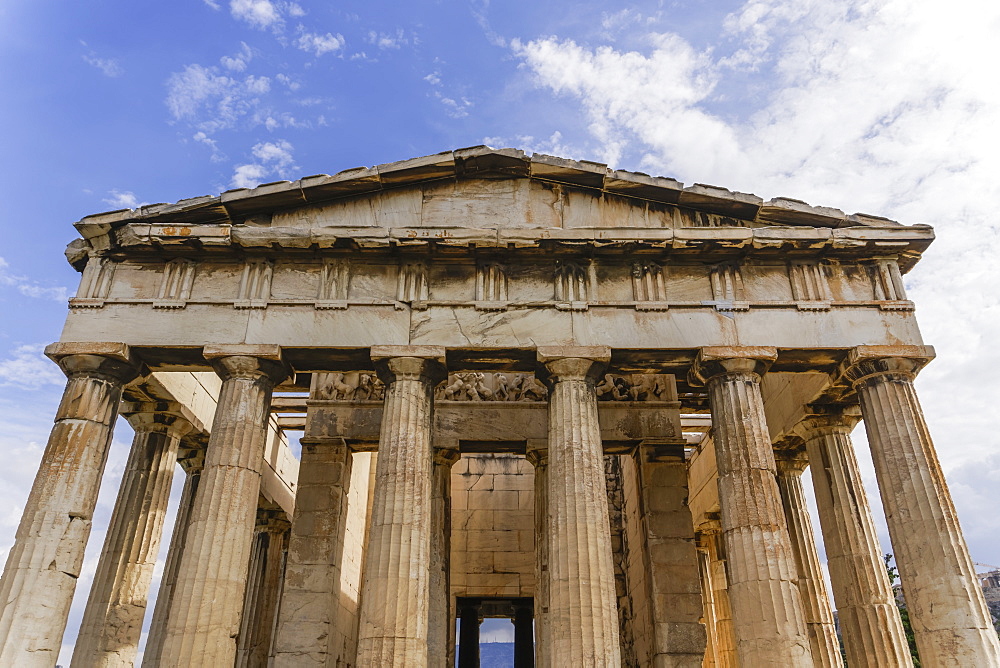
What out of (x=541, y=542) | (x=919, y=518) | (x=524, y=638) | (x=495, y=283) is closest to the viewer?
(x=919, y=518)

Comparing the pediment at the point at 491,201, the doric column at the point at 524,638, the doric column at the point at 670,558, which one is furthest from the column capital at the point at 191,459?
the doric column at the point at 524,638

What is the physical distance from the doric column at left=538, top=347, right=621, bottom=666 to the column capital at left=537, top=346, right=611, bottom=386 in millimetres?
19

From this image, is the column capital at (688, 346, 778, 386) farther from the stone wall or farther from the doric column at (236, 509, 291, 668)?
the doric column at (236, 509, 291, 668)

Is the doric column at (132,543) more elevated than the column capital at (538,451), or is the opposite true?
the column capital at (538,451)

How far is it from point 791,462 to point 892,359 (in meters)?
5.56

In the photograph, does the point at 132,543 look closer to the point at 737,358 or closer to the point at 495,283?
the point at 495,283

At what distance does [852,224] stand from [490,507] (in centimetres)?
1237

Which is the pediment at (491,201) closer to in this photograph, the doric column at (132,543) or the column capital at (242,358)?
the column capital at (242,358)

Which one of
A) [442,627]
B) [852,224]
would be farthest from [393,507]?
[852,224]

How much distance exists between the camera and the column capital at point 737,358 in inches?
547

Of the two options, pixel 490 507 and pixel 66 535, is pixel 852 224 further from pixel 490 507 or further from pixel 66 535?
pixel 66 535

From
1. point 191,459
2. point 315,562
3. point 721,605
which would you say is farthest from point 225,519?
point 721,605

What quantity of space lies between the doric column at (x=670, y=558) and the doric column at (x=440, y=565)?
179 inches

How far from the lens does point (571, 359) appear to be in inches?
548
